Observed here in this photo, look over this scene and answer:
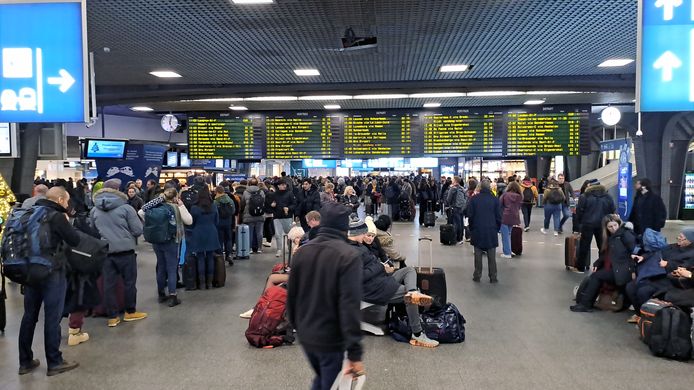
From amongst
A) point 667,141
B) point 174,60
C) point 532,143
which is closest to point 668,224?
point 667,141

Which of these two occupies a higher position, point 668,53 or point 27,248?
point 668,53

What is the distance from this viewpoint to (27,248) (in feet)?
13.2

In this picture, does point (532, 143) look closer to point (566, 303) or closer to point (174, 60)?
point (566, 303)

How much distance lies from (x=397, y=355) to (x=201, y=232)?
389 cm

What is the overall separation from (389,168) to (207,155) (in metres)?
28.6

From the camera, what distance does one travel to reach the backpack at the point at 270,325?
4863 millimetres

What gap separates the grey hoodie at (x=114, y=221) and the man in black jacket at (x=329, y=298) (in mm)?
3776

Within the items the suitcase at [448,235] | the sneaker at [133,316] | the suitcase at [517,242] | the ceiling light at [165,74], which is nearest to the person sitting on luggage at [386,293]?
the sneaker at [133,316]

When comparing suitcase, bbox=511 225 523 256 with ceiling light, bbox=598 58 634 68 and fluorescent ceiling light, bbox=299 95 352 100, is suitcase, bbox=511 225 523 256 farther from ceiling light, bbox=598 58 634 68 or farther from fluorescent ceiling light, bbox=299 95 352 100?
fluorescent ceiling light, bbox=299 95 352 100

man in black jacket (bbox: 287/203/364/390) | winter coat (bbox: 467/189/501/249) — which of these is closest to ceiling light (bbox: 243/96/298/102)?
winter coat (bbox: 467/189/501/249)

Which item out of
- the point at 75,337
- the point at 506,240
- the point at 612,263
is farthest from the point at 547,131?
the point at 75,337

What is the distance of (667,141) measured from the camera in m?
14.4

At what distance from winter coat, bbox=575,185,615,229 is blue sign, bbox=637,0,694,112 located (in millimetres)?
5651

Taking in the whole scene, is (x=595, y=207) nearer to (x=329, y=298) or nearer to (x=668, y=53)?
(x=668, y=53)
